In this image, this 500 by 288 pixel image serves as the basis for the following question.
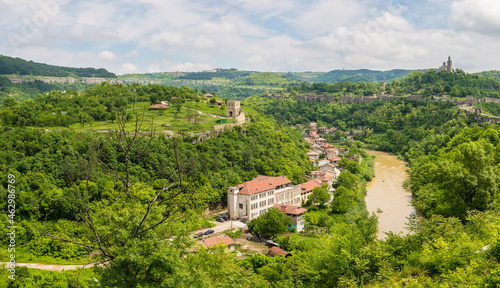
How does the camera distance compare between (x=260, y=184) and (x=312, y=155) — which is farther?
(x=312, y=155)

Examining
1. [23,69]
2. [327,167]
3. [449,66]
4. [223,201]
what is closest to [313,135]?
[327,167]

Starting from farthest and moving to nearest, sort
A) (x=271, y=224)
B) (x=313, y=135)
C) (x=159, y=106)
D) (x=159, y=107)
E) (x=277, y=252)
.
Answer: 1. (x=313, y=135)
2. (x=159, y=106)
3. (x=159, y=107)
4. (x=271, y=224)
5. (x=277, y=252)

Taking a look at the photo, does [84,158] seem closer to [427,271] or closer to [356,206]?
[356,206]

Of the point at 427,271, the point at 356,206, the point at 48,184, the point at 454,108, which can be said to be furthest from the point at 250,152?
the point at 454,108

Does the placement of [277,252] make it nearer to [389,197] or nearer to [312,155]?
[389,197]

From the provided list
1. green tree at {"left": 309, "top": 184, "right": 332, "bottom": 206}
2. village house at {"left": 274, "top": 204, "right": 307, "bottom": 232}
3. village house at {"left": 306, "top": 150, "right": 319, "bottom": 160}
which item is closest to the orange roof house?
village house at {"left": 306, "top": 150, "right": 319, "bottom": 160}

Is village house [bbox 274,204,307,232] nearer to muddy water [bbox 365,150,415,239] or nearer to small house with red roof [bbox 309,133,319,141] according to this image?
muddy water [bbox 365,150,415,239]
